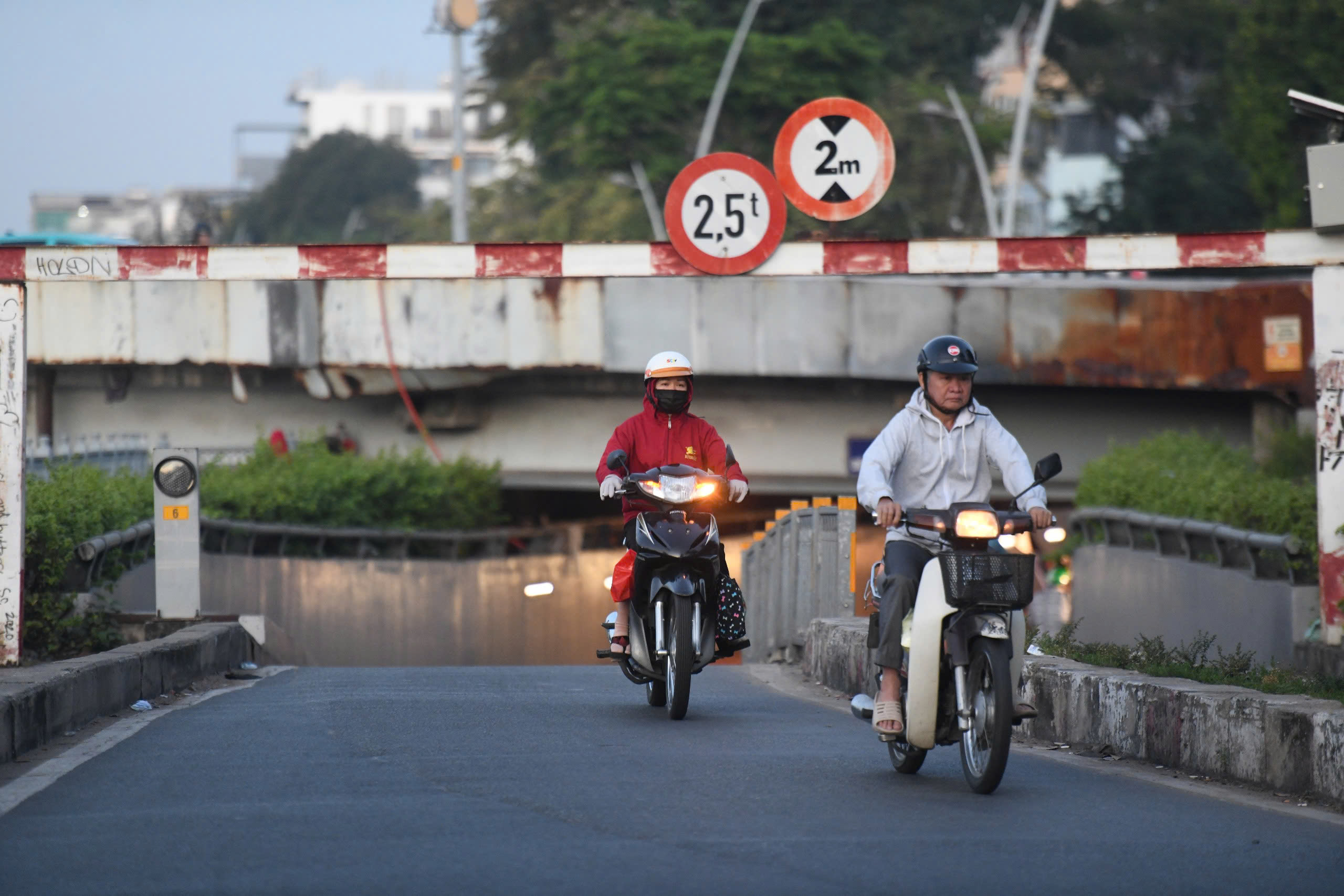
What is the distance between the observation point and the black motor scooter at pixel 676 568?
368 inches

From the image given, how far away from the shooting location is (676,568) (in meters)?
9.51

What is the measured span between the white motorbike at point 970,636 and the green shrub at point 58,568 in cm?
570

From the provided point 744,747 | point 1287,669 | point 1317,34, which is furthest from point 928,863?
point 1317,34

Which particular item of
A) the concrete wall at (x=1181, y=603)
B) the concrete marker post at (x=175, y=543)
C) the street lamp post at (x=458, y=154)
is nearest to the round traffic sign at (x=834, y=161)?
the concrete wall at (x=1181, y=603)

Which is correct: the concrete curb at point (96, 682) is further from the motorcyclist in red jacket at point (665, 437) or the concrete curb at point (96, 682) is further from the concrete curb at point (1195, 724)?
the concrete curb at point (1195, 724)

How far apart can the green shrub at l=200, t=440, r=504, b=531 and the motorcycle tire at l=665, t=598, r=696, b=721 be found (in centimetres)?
1147

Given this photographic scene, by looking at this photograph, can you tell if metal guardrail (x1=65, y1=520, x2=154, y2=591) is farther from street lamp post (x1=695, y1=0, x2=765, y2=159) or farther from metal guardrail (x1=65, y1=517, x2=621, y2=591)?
street lamp post (x1=695, y1=0, x2=765, y2=159)

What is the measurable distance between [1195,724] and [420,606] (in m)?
17.6

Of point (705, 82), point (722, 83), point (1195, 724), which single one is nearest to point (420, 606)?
point (722, 83)

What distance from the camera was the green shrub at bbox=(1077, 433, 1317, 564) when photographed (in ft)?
51.2

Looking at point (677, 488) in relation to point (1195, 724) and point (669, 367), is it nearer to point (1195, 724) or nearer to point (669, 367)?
point (669, 367)

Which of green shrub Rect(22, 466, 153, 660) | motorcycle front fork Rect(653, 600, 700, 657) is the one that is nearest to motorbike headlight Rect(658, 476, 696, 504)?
motorcycle front fork Rect(653, 600, 700, 657)

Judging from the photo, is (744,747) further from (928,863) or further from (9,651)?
(9,651)

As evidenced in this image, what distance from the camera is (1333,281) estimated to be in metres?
11.2
